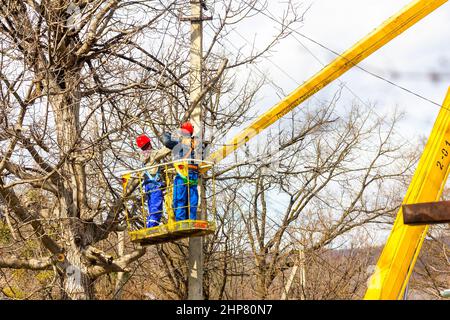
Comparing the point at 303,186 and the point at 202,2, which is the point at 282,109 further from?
the point at 303,186

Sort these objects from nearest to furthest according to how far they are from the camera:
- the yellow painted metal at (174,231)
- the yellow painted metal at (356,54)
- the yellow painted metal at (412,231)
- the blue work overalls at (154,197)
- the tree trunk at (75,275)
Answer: the yellow painted metal at (412,231) < the yellow painted metal at (174,231) < the blue work overalls at (154,197) < the yellow painted metal at (356,54) < the tree trunk at (75,275)

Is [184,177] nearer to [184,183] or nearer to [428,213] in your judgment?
[184,183]

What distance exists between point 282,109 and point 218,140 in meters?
3.57

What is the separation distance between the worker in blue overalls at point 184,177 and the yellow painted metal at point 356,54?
2.07 metres

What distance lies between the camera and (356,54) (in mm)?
10836

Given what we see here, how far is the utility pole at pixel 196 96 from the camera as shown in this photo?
1115 centimetres

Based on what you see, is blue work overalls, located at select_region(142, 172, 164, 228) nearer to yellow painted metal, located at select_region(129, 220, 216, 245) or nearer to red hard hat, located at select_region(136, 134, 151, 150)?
yellow painted metal, located at select_region(129, 220, 216, 245)

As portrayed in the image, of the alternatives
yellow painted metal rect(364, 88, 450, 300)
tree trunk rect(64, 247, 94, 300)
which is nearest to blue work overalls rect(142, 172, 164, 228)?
tree trunk rect(64, 247, 94, 300)

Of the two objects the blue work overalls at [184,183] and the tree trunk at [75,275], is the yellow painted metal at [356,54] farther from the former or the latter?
the tree trunk at [75,275]

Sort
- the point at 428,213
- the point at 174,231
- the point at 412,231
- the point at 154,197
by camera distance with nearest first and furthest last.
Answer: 1. the point at 428,213
2. the point at 412,231
3. the point at 174,231
4. the point at 154,197

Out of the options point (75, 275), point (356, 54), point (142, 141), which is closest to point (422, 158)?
point (356, 54)

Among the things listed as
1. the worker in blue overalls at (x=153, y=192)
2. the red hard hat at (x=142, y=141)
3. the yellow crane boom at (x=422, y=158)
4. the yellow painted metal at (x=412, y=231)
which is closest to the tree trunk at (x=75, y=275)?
the worker in blue overalls at (x=153, y=192)

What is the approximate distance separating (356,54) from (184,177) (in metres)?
3.72
